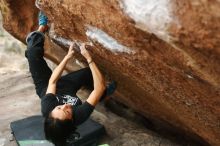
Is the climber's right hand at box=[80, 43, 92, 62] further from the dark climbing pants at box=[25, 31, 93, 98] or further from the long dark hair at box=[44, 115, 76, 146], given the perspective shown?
the long dark hair at box=[44, 115, 76, 146]

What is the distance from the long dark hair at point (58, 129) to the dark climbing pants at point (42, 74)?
625 mm

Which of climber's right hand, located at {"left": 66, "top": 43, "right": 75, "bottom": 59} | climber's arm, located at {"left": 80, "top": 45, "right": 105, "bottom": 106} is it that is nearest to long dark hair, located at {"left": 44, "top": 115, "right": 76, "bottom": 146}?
climber's arm, located at {"left": 80, "top": 45, "right": 105, "bottom": 106}

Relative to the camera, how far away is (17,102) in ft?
23.2

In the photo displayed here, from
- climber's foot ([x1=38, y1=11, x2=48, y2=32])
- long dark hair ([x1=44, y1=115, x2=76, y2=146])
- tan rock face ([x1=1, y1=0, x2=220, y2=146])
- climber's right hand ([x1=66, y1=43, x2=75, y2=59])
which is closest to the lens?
tan rock face ([x1=1, y1=0, x2=220, y2=146])

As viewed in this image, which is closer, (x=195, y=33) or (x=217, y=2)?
(x=217, y=2)

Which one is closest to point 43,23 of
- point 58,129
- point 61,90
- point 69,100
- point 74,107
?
point 61,90

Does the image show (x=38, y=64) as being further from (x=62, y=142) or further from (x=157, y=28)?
(x=157, y=28)

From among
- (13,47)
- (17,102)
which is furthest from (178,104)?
(13,47)

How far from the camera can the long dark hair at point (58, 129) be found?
160 inches

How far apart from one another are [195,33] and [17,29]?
4221 millimetres

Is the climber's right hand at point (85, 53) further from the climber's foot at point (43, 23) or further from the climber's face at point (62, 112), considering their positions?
the climber's foot at point (43, 23)

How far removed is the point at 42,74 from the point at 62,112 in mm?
767

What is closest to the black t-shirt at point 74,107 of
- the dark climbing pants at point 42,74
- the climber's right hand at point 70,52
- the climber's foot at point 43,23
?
the dark climbing pants at point 42,74

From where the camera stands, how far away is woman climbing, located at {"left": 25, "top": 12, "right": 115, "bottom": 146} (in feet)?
13.5
